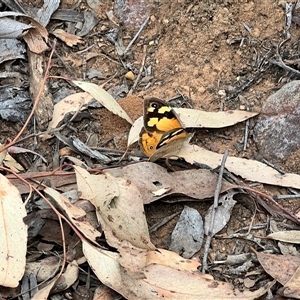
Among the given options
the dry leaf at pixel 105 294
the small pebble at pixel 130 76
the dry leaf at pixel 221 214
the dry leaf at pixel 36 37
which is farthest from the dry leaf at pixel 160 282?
the dry leaf at pixel 36 37

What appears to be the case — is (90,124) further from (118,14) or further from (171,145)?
(118,14)

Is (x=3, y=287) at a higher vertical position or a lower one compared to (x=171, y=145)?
lower

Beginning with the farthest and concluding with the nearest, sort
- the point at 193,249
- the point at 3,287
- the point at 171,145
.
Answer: the point at 171,145 → the point at 193,249 → the point at 3,287

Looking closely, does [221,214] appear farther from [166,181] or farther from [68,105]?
[68,105]

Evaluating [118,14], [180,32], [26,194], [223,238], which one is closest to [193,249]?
[223,238]

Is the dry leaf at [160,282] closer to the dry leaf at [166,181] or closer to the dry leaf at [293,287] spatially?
the dry leaf at [293,287]

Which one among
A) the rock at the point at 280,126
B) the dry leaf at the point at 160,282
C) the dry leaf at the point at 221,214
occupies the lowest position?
the dry leaf at the point at 160,282

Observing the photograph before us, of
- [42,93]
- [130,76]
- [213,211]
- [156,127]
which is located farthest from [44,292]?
[130,76]
